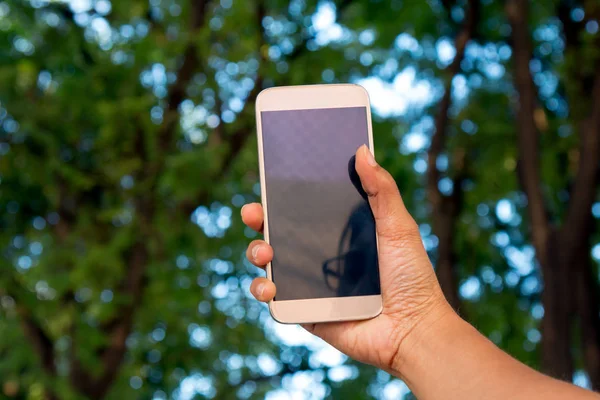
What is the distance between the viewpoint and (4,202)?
691cm

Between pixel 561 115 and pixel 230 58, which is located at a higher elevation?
pixel 230 58

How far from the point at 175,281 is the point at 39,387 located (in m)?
1.77

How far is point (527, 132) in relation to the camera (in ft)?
18.2

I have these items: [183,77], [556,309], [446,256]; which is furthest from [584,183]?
[183,77]

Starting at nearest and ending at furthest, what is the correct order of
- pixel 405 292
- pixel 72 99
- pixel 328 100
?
pixel 405 292 → pixel 328 100 → pixel 72 99

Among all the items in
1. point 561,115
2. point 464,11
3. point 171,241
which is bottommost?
point 171,241

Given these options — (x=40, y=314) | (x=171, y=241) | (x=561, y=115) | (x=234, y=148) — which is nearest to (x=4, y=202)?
(x=40, y=314)

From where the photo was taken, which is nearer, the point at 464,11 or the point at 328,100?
the point at 328,100

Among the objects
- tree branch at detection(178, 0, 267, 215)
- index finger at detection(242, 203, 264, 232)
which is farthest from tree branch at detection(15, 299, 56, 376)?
index finger at detection(242, 203, 264, 232)

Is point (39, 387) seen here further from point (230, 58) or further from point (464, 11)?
point (464, 11)

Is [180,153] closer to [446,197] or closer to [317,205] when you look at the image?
[446,197]

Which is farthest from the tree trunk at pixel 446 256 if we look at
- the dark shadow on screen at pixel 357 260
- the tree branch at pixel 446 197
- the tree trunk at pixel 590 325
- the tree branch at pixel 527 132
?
the dark shadow on screen at pixel 357 260

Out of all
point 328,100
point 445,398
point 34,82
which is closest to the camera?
point 445,398

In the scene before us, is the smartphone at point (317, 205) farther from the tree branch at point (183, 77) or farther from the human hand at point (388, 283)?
the tree branch at point (183, 77)
